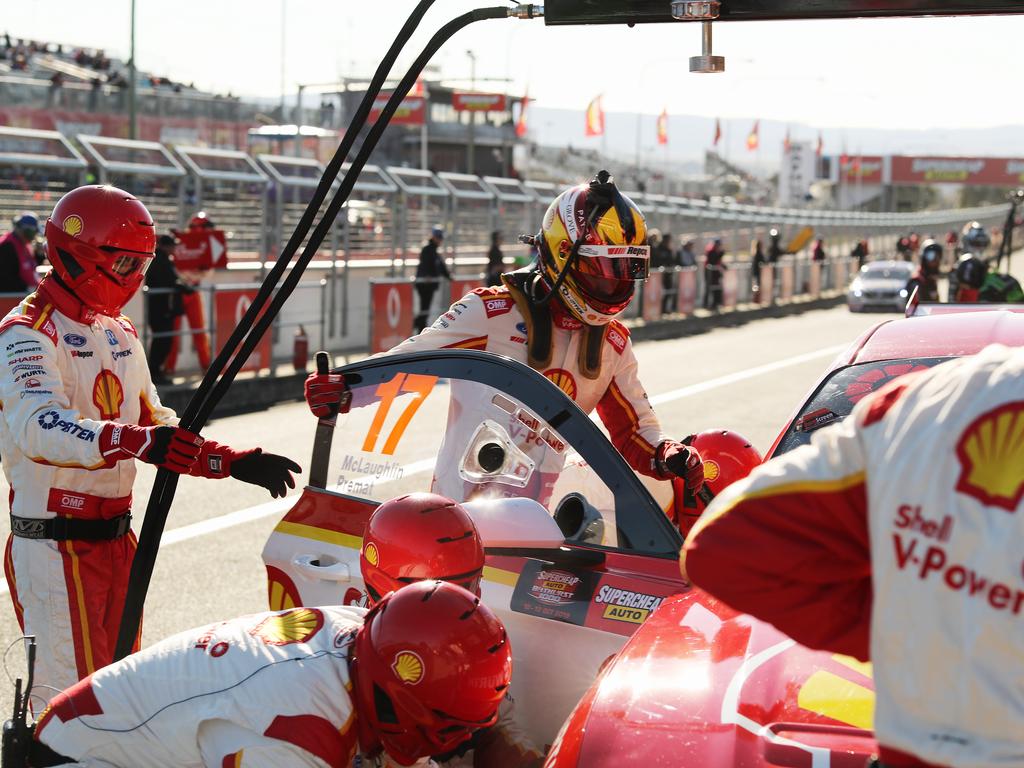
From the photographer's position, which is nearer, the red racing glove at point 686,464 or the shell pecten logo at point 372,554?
the shell pecten logo at point 372,554

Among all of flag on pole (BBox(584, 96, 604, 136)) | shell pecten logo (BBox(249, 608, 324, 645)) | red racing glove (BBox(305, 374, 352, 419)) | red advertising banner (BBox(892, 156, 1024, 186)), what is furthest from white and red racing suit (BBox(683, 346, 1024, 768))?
red advertising banner (BBox(892, 156, 1024, 186))

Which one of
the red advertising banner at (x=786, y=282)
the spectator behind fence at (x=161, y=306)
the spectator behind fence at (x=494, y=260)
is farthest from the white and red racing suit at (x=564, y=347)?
the red advertising banner at (x=786, y=282)

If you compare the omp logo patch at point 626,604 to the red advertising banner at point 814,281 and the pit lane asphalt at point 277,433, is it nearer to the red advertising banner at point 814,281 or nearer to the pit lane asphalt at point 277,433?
the pit lane asphalt at point 277,433

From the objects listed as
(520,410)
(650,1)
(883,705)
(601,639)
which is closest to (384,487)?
(520,410)

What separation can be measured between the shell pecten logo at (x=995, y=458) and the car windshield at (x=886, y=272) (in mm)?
33198

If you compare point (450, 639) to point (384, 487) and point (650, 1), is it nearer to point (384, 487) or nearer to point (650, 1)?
point (384, 487)

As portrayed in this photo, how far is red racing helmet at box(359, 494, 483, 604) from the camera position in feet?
10.9

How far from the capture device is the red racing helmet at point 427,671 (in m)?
2.65

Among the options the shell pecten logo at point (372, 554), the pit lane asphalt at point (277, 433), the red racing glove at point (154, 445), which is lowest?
the pit lane asphalt at point (277, 433)

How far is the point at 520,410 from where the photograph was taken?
3.84 metres

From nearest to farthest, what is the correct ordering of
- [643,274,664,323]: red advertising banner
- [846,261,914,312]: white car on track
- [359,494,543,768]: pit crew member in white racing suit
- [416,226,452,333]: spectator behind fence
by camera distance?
[359,494,543,768]: pit crew member in white racing suit < [416,226,452,333]: spectator behind fence < [643,274,664,323]: red advertising banner < [846,261,914,312]: white car on track

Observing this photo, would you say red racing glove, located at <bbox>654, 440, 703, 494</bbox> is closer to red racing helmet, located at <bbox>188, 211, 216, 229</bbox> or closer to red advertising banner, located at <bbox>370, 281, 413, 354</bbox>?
red racing helmet, located at <bbox>188, 211, 216, 229</bbox>

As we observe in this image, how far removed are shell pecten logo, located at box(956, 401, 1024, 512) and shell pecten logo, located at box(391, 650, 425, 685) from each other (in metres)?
1.29

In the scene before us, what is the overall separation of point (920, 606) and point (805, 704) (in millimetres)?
874
